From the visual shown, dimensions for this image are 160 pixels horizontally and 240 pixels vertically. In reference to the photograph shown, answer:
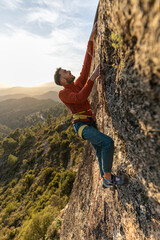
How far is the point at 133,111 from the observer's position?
7.85 ft

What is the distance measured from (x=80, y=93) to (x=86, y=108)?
0.86m

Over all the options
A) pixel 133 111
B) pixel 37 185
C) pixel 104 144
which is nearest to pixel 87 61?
pixel 133 111

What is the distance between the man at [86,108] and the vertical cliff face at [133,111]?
37 centimetres

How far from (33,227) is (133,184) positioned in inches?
822

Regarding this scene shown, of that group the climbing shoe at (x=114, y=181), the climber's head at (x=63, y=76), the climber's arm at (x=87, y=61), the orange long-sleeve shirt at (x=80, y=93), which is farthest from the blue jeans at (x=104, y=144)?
the climber's arm at (x=87, y=61)

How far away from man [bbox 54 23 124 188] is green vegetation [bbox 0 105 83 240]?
10088mm

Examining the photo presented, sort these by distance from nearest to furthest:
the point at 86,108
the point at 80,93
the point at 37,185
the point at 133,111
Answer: the point at 133,111, the point at 80,93, the point at 86,108, the point at 37,185

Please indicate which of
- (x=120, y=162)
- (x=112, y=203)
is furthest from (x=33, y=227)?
(x=120, y=162)

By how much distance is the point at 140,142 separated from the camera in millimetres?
2518

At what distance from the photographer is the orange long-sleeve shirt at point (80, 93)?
3.28m

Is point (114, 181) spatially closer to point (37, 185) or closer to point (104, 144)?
point (104, 144)

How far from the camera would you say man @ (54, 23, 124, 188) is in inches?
130

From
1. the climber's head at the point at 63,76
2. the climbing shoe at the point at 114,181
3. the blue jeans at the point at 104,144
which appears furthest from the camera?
the climber's head at the point at 63,76

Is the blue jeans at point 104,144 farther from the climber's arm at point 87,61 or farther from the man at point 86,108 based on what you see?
the climber's arm at point 87,61
